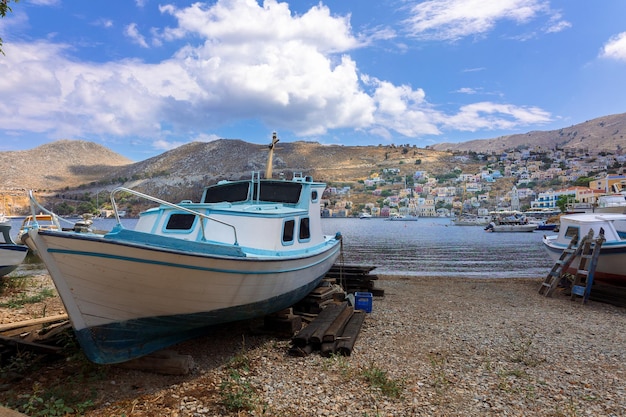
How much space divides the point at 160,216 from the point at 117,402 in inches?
138

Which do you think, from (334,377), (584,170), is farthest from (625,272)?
(584,170)

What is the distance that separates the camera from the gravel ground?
5.16 m

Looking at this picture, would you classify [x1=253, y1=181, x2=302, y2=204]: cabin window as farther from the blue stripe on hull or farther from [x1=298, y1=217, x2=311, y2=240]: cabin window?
the blue stripe on hull

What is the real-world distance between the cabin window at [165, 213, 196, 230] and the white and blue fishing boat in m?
0.02

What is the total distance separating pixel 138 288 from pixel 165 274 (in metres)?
0.40

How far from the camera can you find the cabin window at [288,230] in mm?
8448

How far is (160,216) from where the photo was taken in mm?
7695

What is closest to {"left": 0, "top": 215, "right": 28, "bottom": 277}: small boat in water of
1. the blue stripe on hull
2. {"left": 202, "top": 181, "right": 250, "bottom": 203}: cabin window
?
{"left": 202, "top": 181, "right": 250, "bottom": 203}: cabin window

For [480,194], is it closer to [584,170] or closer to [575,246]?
[584,170]

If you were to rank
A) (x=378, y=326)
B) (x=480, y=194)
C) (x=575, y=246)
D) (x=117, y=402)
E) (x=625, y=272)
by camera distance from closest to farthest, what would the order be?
(x=117, y=402) → (x=378, y=326) → (x=625, y=272) → (x=575, y=246) → (x=480, y=194)

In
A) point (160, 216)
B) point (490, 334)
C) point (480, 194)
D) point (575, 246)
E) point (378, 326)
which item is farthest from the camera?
point (480, 194)

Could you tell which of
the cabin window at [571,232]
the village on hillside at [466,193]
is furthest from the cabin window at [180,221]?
the village on hillside at [466,193]

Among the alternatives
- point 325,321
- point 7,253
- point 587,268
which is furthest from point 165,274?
point 587,268

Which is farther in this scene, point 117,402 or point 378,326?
point 378,326
